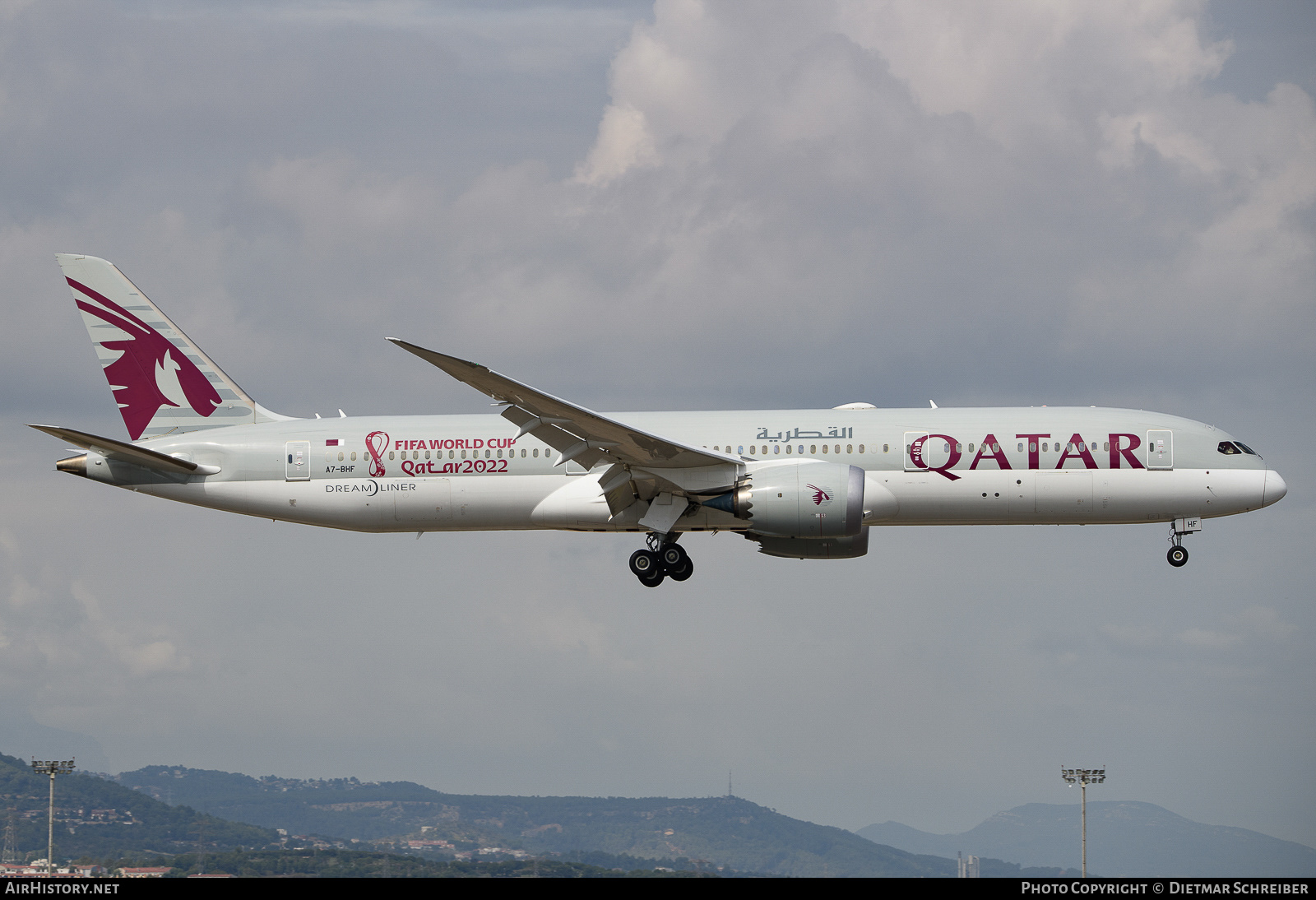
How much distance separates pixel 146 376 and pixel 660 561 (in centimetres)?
1979

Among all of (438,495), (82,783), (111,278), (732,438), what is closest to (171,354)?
(111,278)

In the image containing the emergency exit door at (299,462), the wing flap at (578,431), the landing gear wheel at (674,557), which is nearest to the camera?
the wing flap at (578,431)

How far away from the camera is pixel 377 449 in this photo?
140ft

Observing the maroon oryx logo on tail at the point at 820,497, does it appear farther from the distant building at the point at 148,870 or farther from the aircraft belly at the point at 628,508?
the distant building at the point at 148,870

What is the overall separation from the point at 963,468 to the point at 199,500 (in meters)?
24.3

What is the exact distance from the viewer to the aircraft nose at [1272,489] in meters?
40.6

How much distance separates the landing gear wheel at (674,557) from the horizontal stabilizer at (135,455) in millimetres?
14834

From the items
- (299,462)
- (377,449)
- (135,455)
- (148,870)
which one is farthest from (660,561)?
(148,870)

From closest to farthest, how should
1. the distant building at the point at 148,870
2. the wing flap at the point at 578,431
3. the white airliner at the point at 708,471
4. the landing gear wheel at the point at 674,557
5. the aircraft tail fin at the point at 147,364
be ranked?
the wing flap at the point at 578,431, the white airliner at the point at 708,471, the landing gear wheel at the point at 674,557, the aircraft tail fin at the point at 147,364, the distant building at the point at 148,870

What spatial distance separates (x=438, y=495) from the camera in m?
42.0

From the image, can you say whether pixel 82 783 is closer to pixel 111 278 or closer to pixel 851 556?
pixel 111 278

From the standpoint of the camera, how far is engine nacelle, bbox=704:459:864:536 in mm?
37781

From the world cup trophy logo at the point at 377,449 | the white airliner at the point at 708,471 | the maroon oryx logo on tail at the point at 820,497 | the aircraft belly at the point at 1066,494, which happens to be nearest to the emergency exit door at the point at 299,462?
the white airliner at the point at 708,471

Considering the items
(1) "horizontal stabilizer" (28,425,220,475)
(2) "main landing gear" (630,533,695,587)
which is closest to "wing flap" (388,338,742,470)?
(2) "main landing gear" (630,533,695,587)
